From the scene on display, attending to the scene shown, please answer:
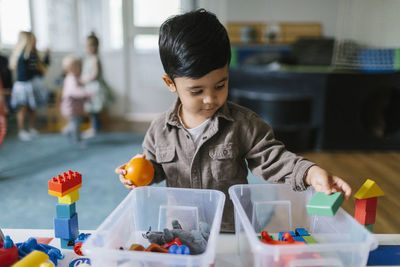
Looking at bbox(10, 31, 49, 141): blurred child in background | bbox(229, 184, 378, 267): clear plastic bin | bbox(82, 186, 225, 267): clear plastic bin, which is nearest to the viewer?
bbox(229, 184, 378, 267): clear plastic bin

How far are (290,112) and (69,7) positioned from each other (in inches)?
97.9

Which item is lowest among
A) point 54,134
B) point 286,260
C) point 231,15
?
point 54,134

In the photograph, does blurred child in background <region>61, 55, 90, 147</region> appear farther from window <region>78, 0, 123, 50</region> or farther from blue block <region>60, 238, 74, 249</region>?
blue block <region>60, 238, 74, 249</region>

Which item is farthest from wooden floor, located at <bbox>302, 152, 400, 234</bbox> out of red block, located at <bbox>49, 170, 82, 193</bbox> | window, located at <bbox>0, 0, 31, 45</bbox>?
window, located at <bbox>0, 0, 31, 45</bbox>

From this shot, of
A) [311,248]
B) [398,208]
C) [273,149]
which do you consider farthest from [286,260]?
[398,208]

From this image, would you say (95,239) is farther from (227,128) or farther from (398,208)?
(398,208)

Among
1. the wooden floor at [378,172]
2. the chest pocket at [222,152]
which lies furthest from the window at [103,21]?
the chest pocket at [222,152]

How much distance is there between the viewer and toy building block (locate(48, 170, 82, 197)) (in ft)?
1.89

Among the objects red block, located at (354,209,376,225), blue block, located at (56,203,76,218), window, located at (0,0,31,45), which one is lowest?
blue block, located at (56,203,76,218)

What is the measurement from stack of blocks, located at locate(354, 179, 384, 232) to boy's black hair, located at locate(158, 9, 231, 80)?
31 centimetres

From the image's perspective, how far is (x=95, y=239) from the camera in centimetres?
45

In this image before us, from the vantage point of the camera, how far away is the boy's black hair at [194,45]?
2.03ft

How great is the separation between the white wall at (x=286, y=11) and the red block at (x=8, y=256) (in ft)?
11.9

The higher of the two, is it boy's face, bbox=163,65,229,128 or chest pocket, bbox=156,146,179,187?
boy's face, bbox=163,65,229,128
